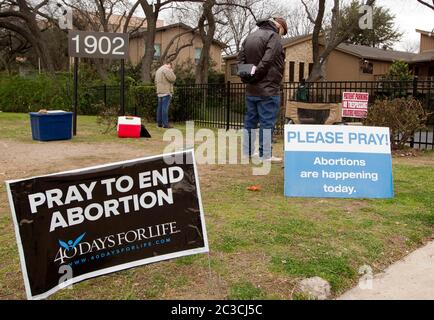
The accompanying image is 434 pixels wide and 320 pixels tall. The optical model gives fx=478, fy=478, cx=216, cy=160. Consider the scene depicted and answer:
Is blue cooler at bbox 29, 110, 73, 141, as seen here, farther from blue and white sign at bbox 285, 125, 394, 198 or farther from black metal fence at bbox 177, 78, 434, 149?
blue and white sign at bbox 285, 125, 394, 198

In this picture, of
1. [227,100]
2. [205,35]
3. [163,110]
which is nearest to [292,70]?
[205,35]

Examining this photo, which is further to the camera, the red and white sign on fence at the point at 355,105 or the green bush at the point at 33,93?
the green bush at the point at 33,93

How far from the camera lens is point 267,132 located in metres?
6.75

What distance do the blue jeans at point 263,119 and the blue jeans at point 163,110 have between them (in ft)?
20.5

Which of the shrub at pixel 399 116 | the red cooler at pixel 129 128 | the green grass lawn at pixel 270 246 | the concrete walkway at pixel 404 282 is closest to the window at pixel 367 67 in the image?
the shrub at pixel 399 116

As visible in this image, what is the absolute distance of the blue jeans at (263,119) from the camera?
6.78 meters

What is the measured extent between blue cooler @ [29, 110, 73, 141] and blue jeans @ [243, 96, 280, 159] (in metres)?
4.33

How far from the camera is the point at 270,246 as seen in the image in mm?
3678

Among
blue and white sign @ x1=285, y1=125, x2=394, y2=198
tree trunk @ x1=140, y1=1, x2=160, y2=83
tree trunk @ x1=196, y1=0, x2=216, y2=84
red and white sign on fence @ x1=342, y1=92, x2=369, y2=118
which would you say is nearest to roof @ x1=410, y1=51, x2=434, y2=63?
tree trunk @ x1=196, y1=0, x2=216, y2=84

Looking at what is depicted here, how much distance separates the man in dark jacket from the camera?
6.71m

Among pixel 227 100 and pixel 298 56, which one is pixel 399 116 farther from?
pixel 298 56

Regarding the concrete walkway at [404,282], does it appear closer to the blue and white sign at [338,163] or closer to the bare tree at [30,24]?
the blue and white sign at [338,163]

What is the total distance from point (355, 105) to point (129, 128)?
4.82 m

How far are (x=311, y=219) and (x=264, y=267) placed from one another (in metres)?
1.23
